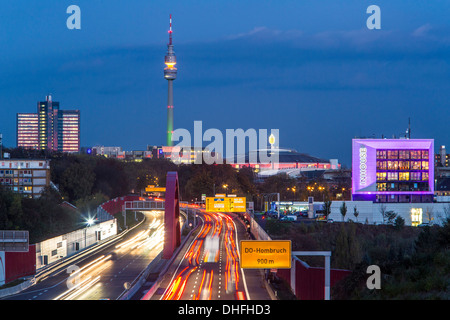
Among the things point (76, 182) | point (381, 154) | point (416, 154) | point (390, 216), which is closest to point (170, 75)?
point (76, 182)

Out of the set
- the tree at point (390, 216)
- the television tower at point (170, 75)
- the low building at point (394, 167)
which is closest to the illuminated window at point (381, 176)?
the low building at point (394, 167)

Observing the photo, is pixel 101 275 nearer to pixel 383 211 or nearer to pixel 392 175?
pixel 383 211

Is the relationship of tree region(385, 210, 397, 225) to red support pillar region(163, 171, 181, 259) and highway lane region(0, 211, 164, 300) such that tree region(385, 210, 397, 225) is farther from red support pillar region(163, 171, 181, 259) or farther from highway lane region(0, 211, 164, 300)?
red support pillar region(163, 171, 181, 259)

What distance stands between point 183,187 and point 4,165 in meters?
41.5

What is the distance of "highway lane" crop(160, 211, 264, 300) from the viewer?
25.0 m

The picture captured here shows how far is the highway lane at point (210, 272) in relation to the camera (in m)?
25.0

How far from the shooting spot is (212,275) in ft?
101

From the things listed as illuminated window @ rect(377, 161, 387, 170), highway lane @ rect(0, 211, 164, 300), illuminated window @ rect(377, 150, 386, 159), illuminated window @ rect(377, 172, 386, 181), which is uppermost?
illuminated window @ rect(377, 150, 386, 159)

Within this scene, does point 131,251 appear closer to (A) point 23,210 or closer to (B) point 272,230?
(A) point 23,210

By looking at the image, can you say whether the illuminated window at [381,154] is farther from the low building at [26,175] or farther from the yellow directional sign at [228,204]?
the low building at [26,175]

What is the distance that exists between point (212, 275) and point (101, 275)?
641 cm

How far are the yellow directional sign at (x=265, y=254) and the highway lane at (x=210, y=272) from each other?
8.83 feet

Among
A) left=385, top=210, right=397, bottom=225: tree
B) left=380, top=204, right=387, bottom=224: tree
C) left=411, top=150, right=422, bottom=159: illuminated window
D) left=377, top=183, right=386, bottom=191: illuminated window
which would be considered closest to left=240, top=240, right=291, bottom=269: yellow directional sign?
left=385, top=210, right=397, bottom=225: tree

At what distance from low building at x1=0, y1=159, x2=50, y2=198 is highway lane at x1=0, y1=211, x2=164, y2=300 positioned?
1944 cm
